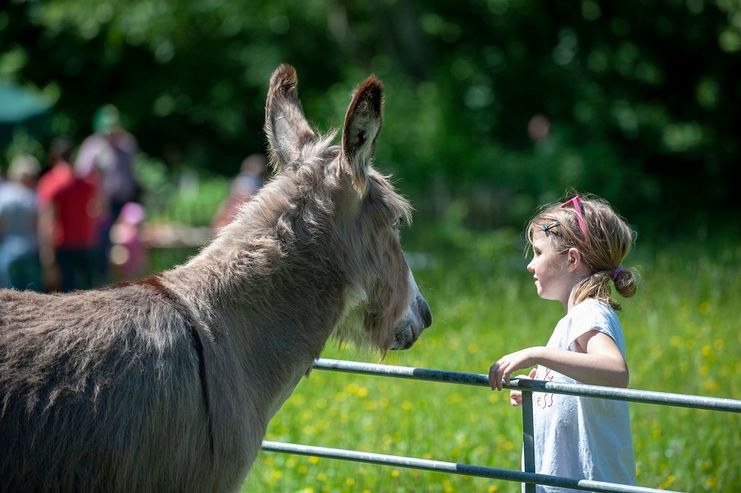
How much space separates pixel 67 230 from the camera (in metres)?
12.8

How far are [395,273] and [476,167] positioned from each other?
1359cm

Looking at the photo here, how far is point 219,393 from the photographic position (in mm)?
3398

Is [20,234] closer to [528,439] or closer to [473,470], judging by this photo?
[473,470]

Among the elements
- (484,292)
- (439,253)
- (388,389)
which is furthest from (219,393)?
(439,253)

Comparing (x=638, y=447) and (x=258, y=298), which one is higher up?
(x=258, y=298)

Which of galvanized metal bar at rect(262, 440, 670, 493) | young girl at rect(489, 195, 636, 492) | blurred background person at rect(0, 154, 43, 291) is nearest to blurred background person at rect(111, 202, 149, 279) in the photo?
blurred background person at rect(0, 154, 43, 291)

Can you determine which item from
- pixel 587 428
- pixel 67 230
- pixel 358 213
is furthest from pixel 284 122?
pixel 67 230

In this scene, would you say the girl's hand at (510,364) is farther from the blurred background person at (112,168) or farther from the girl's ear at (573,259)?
the blurred background person at (112,168)

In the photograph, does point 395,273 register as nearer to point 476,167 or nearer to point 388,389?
point 388,389

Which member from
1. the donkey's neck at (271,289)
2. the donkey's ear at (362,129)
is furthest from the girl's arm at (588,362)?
the donkey's ear at (362,129)

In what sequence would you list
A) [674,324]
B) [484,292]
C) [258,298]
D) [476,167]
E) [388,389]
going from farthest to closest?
1. [476,167]
2. [484,292]
3. [674,324]
4. [388,389]
5. [258,298]

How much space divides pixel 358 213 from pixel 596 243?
94cm

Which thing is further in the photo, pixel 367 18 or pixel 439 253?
pixel 367 18

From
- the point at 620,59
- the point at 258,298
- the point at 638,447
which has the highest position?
the point at 620,59
